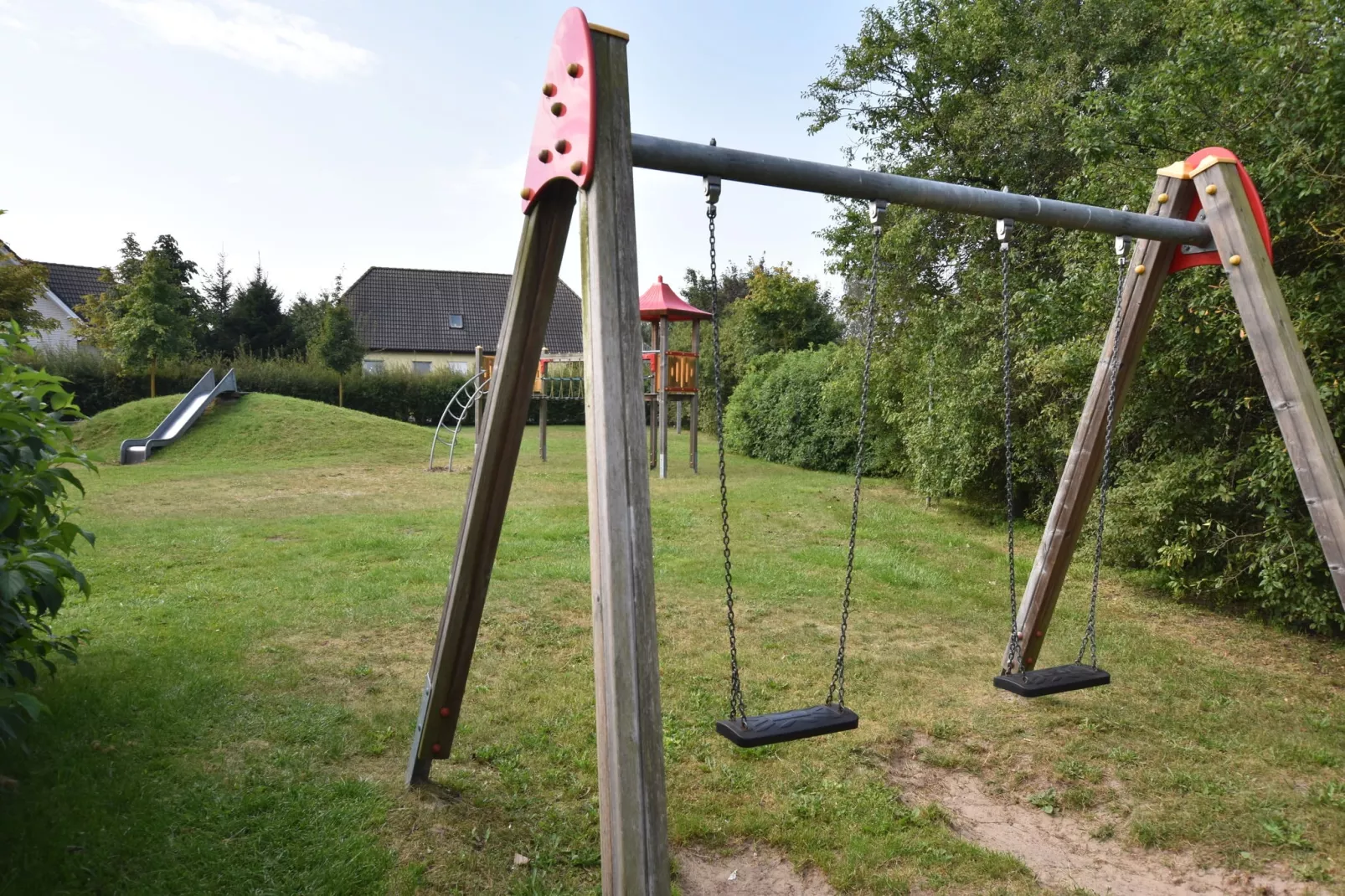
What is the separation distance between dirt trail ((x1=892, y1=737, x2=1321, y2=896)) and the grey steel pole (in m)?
2.27

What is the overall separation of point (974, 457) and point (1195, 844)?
283 inches

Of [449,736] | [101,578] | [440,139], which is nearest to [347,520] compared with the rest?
[101,578]

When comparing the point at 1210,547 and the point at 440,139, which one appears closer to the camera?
the point at 1210,547

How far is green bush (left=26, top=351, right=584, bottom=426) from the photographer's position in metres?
22.3

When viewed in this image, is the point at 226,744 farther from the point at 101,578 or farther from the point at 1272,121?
the point at 1272,121

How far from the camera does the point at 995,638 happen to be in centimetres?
567

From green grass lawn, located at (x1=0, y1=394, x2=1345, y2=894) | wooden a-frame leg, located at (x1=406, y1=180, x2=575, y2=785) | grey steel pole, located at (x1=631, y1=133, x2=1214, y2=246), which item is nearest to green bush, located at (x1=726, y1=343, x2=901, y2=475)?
green grass lawn, located at (x1=0, y1=394, x2=1345, y2=894)

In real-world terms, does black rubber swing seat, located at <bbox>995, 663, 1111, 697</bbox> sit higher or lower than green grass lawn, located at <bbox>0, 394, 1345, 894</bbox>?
higher

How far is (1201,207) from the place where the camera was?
361cm

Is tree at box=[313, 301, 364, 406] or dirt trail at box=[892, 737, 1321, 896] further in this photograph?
tree at box=[313, 301, 364, 406]

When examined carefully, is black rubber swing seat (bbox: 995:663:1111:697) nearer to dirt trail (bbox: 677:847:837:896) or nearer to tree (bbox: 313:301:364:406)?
dirt trail (bbox: 677:847:837:896)

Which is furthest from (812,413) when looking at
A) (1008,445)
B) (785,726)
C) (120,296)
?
(120,296)

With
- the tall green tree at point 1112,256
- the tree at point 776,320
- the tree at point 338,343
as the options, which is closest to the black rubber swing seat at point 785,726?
the tall green tree at point 1112,256

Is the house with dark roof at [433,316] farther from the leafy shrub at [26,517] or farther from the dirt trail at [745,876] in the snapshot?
the dirt trail at [745,876]
